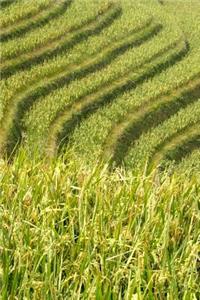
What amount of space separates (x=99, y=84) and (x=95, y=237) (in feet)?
66.8

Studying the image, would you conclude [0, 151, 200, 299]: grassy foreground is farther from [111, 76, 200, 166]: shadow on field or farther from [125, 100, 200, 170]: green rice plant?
[111, 76, 200, 166]: shadow on field

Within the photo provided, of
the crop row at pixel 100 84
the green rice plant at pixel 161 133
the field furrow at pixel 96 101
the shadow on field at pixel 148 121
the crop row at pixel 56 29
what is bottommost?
the green rice plant at pixel 161 133

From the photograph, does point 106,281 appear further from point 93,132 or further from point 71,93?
point 71,93

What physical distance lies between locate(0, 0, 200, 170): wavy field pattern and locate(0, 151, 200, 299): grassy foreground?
11.6 meters

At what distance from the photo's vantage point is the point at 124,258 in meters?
5.05

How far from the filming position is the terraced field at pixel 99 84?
20.9 m

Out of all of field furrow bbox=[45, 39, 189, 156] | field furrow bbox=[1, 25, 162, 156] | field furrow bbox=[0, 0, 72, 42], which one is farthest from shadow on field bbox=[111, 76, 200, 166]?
field furrow bbox=[0, 0, 72, 42]

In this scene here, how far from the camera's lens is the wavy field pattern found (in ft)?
68.8

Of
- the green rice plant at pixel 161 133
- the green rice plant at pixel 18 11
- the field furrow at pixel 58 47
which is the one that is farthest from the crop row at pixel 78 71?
the green rice plant at pixel 161 133

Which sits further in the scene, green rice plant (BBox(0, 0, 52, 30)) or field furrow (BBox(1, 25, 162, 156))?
green rice plant (BBox(0, 0, 52, 30))

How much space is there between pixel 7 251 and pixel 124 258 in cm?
95

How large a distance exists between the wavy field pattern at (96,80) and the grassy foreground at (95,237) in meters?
11.6

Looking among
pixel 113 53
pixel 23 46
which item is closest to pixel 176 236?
pixel 23 46

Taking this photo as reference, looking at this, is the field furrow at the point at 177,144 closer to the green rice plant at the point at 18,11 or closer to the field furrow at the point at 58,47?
the field furrow at the point at 58,47
